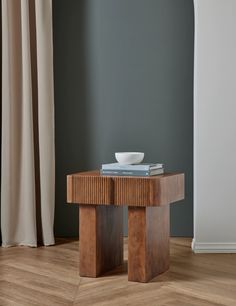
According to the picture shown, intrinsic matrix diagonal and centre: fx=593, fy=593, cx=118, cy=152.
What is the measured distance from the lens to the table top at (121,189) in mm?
2600

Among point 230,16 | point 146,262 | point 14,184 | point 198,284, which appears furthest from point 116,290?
point 230,16

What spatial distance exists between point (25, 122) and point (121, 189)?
3.58 ft

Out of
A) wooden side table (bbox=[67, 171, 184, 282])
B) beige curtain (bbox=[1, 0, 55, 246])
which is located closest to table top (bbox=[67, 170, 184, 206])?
wooden side table (bbox=[67, 171, 184, 282])

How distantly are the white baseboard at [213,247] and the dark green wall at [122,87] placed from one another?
0.35 meters

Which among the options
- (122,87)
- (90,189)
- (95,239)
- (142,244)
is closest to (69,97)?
(122,87)

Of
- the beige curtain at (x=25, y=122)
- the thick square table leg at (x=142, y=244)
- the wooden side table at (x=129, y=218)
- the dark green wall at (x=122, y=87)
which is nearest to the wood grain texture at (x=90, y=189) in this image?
the wooden side table at (x=129, y=218)

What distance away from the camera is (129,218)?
267 cm

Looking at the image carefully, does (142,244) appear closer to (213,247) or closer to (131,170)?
(131,170)

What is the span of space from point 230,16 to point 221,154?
0.77 m

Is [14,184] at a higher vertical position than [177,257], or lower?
higher

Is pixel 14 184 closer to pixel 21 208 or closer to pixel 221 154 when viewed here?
pixel 21 208

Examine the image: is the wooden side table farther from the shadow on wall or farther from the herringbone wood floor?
the shadow on wall

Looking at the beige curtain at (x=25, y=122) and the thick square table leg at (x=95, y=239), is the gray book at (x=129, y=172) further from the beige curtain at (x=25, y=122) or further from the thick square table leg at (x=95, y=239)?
the beige curtain at (x=25, y=122)

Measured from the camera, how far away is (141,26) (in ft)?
12.1
